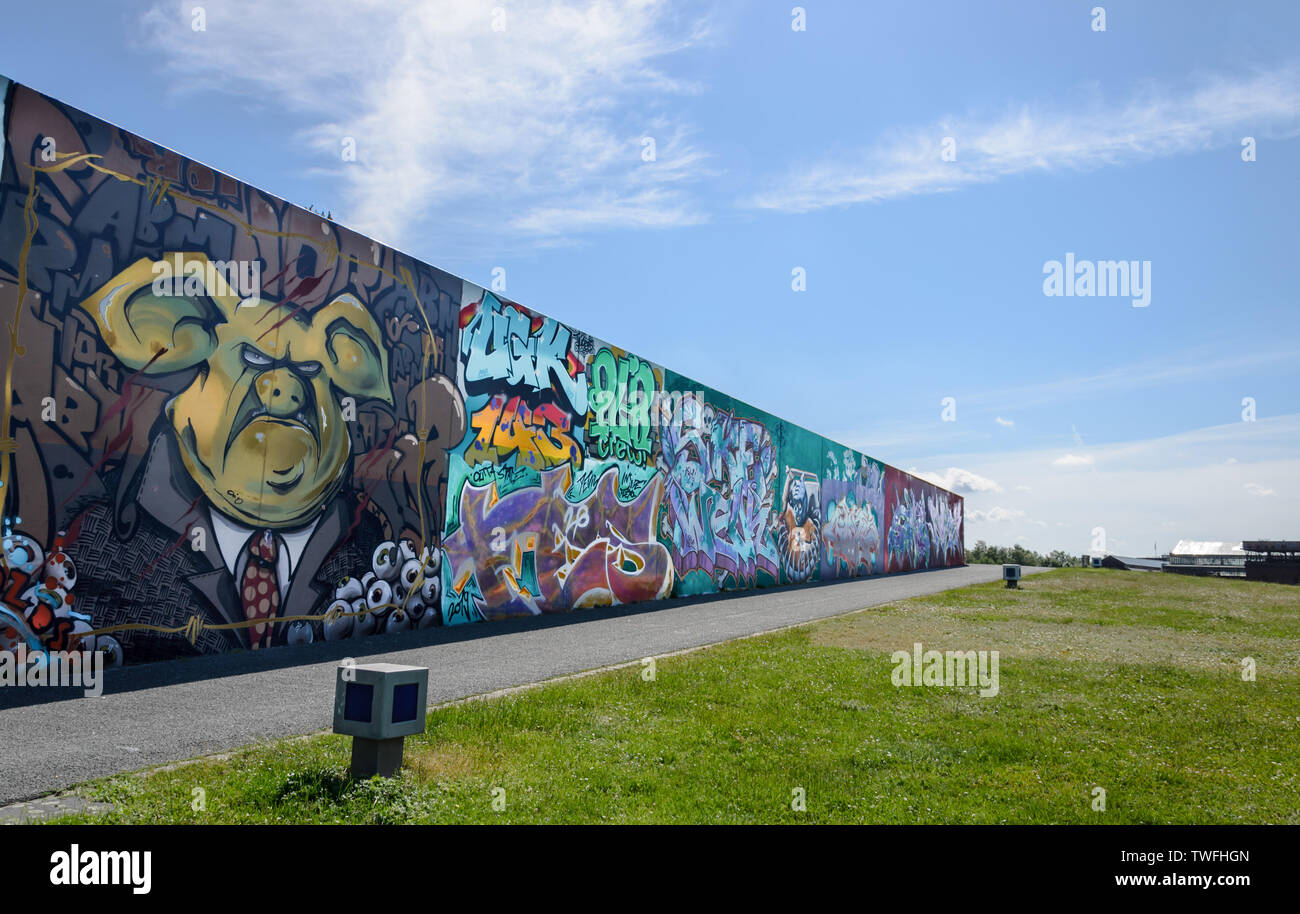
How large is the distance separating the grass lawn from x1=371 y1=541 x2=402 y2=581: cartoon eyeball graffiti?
4.61 metres

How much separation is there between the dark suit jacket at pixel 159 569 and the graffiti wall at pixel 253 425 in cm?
2

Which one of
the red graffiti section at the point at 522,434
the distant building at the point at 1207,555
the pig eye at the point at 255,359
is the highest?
the pig eye at the point at 255,359

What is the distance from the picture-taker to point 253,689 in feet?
24.0

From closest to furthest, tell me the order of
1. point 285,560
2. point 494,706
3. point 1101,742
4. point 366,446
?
1. point 1101,742
2. point 494,706
3. point 285,560
4. point 366,446

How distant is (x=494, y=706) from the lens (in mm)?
6559

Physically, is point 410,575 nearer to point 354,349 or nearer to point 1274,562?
point 354,349

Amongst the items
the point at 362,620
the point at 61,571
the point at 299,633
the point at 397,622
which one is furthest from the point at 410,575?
the point at 61,571

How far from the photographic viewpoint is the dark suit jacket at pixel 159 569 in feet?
26.6

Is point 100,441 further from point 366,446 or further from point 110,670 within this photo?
point 366,446

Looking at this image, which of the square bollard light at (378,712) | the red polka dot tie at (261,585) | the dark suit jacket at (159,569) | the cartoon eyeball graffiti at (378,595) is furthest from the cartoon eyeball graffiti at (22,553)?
the square bollard light at (378,712)

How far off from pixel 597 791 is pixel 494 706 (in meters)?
2.16

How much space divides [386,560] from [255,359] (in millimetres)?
3302

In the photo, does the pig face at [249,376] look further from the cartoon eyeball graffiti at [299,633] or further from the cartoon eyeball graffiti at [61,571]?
the cartoon eyeball graffiti at [61,571]
